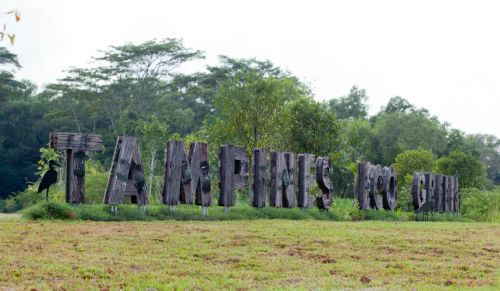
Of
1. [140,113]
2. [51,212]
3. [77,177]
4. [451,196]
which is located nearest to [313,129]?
[451,196]

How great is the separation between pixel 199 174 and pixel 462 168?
62.8 feet

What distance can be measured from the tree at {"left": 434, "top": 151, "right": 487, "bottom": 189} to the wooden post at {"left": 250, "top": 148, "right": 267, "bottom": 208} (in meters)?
15.9

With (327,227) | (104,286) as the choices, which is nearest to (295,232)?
(327,227)

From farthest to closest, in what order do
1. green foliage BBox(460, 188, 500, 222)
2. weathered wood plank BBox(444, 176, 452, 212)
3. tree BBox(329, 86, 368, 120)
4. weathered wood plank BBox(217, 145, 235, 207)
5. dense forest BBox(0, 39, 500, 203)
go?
tree BBox(329, 86, 368, 120) < dense forest BBox(0, 39, 500, 203) < weathered wood plank BBox(444, 176, 452, 212) < green foliage BBox(460, 188, 500, 222) < weathered wood plank BBox(217, 145, 235, 207)

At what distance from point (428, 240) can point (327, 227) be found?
2663 millimetres

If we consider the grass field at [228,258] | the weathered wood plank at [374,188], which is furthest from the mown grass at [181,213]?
the grass field at [228,258]

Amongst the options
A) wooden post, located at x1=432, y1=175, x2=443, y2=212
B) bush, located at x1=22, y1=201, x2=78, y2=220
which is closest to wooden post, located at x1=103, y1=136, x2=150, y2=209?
bush, located at x1=22, y1=201, x2=78, y2=220

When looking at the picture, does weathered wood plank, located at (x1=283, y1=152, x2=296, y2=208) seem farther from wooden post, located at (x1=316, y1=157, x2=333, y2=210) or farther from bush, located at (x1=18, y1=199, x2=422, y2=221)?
wooden post, located at (x1=316, y1=157, x2=333, y2=210)

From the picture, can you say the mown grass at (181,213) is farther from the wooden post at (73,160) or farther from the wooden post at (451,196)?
the wooden post at (451,196)

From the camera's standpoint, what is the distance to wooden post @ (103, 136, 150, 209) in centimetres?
1264

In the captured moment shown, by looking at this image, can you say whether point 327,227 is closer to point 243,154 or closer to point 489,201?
point 243,154

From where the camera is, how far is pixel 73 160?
489 inches

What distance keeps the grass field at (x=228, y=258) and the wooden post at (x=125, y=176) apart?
51.9 inches

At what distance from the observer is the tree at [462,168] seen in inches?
1113
